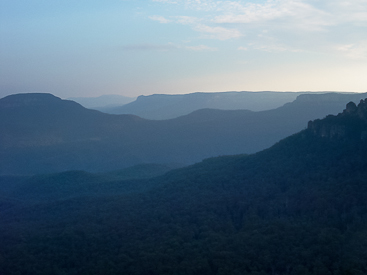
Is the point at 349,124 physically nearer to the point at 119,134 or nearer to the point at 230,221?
the point at 230,221

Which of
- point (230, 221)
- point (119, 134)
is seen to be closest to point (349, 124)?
point (230, 221)


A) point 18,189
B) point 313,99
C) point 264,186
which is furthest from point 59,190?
point 313,99

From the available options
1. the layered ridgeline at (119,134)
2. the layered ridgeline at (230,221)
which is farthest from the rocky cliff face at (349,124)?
the layered ridgeline at (119,134)

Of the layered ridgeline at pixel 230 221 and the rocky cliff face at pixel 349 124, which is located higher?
the rocky cliff face at pixel 349 124

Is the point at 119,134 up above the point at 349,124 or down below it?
below

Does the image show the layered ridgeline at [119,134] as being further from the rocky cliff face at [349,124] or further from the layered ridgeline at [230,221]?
the rocky cliff face at [349,124]
